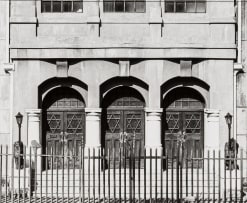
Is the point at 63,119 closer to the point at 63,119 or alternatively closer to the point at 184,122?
the point at 63,119

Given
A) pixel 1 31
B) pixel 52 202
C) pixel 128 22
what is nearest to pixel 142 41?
pixel 128 22

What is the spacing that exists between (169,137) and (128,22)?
4232mm

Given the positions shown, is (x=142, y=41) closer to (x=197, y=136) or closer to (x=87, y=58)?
(x=87, y=58)

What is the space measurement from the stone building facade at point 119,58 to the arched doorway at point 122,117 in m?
0.30

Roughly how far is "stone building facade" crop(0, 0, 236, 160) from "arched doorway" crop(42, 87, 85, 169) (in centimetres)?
24

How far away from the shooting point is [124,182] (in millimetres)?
14484

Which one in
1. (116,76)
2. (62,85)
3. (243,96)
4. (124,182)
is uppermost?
(116,76)

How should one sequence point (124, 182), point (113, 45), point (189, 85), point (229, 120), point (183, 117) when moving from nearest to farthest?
point (124, 182)
point (229, 120)
point (113, 45)
point (189, 85)
point (183, 117)

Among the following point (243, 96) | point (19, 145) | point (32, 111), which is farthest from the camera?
point (243, 96)

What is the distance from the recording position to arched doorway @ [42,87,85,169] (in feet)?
63.3

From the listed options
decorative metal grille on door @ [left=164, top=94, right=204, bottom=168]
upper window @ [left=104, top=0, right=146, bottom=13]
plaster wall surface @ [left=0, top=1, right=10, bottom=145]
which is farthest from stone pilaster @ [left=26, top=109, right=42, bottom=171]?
decorative metal grille on door @ [left=164, top=94, right=204, bottom=168]

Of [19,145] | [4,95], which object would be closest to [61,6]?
[4,95]

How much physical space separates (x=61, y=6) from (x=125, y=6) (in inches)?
86.3

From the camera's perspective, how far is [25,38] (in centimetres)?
1872
